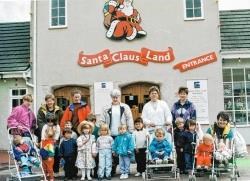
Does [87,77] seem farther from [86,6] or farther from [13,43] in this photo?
[13,43]

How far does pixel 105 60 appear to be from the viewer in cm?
1683

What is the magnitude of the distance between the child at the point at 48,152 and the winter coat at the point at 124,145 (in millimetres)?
1396

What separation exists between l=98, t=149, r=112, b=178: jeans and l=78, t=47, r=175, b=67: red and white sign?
7343 mm

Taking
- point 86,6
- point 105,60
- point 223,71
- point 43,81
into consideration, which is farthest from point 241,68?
point 43,81

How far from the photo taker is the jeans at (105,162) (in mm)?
9781

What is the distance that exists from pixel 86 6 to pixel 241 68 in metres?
6.79

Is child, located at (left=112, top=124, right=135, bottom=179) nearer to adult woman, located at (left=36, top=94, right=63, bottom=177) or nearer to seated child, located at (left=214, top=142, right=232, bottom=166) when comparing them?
adult woman, located at (left=36, top=94, right=63, bottom=177)

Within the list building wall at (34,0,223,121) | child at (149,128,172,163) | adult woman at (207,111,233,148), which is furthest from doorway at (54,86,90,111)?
adult woman at (207,111,233,148)

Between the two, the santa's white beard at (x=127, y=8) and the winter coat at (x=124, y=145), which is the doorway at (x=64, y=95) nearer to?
the santa's white beard at (x=127, y=8)

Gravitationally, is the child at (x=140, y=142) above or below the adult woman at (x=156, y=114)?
below

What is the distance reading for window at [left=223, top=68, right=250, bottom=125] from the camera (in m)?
18.1

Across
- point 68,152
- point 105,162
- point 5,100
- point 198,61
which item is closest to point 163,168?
point 105,162

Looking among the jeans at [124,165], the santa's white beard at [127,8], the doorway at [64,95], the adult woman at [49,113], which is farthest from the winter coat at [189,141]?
the santa's white beard at [127,8]

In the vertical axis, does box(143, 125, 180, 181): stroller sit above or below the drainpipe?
below
